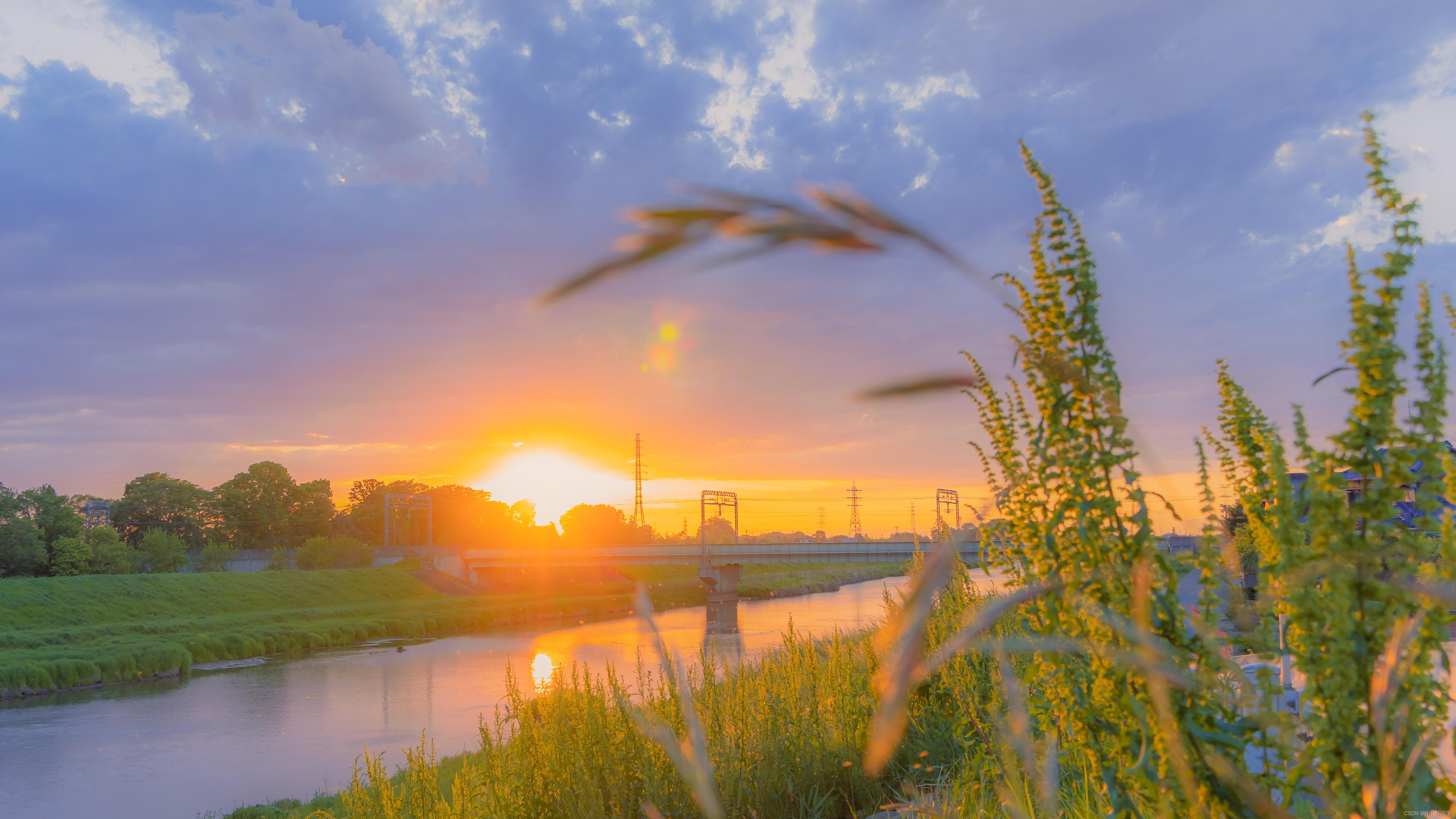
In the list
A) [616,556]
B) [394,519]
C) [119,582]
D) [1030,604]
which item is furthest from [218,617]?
[394,519]

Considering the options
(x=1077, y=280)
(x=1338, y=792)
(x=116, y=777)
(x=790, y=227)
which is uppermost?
(x=1077, y=280)

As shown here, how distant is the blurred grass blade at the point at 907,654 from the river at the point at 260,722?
7.44m

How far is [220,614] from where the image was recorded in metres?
47.3

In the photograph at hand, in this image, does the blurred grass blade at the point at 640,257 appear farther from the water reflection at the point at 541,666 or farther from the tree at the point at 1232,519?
the water reflection at the point at 541,666

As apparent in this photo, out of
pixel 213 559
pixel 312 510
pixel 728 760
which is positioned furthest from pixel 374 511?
pixel 728 760

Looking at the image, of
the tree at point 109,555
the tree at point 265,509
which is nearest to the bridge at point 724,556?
the tree at point 109,555

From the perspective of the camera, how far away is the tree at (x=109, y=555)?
60625mm

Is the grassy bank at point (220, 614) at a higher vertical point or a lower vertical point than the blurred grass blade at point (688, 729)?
lower

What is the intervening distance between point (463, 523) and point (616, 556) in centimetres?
5483

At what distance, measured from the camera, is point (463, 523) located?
11462 centimetres

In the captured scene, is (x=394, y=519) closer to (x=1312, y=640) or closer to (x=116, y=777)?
(x=116, y=777)

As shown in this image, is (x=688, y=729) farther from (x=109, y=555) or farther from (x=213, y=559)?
(x=213, y=559)

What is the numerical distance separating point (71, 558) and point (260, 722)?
45653 millimetres

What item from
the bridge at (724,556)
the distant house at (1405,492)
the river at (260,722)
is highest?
the distant house at (1405,492)
